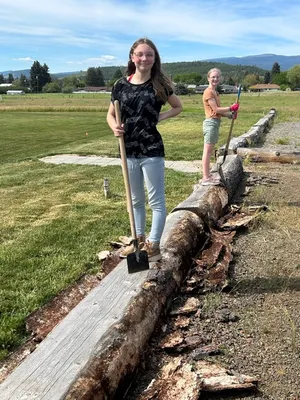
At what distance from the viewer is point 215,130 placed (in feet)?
22.4

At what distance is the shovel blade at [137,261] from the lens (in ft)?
11.7

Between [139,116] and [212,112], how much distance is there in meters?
3.19

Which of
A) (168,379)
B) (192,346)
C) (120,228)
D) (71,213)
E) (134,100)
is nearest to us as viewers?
(168,379)

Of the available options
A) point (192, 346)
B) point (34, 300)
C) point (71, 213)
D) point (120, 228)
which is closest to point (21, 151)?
point (71, 213)

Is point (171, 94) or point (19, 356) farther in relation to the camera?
point (171, 94)

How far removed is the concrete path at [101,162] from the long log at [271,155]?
119 cm

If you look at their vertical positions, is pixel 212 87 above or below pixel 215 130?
above

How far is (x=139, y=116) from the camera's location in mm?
3617

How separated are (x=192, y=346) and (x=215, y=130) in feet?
14.3

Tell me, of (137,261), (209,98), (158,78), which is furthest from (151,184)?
(209,98)

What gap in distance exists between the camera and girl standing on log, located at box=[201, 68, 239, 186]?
6.37m

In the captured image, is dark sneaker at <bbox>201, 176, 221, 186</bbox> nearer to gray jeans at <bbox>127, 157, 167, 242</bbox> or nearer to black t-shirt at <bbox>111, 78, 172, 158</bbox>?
gray jeans at <bbox>127, 157, 167, 242</bbox>

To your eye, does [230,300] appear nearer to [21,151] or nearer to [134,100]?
[134,100]

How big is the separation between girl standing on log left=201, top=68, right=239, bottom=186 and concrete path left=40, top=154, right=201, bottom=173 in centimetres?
271
